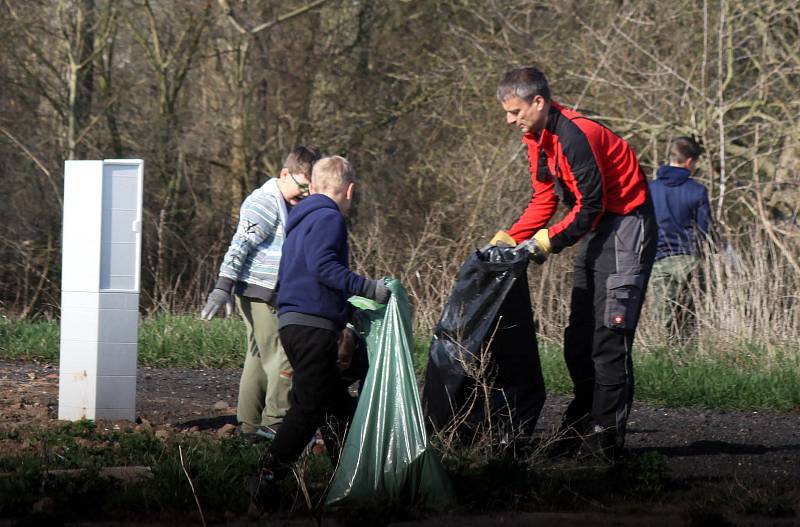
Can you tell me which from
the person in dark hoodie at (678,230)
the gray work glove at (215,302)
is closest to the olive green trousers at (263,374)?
the gray work glove at (215,302)

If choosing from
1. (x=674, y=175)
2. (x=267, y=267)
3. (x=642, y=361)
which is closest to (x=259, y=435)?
(x=267, y=267)

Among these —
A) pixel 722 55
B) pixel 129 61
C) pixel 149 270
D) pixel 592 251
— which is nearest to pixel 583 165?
pixel 592 251

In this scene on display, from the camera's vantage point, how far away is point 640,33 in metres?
12.5

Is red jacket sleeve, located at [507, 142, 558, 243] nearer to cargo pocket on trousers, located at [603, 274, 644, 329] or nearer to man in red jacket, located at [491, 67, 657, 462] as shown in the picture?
man in red jacket, located at [491, 67, 657, 462]

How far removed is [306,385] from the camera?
4.48 meters

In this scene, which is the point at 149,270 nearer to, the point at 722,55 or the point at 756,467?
the point at 722,55

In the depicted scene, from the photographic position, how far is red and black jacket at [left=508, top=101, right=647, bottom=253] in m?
5.28

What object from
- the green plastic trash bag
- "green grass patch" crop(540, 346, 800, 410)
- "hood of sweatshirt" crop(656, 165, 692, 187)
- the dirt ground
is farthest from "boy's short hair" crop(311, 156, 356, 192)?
"hood of sweatshirt" crop(656, 165, 692, 187)

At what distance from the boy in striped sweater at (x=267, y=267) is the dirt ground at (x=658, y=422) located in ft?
1.88

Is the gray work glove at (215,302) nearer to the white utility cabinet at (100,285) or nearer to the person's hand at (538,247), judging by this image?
the white utility cabinet at (100,285)

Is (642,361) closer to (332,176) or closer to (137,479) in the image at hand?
(332,176)

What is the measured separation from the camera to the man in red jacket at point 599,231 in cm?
532

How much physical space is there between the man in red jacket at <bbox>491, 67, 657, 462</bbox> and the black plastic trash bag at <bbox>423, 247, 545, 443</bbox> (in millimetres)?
185

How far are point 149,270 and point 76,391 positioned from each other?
7.63 meters
